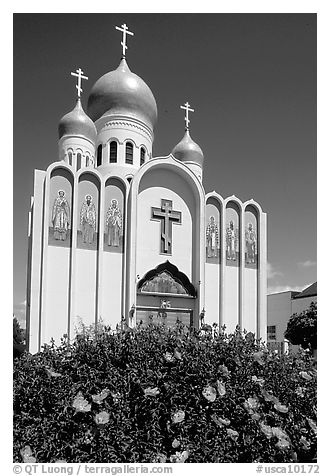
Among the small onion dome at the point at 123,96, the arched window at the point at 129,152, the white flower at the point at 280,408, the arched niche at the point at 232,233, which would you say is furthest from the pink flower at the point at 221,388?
the small onion dome at the point at 123,96

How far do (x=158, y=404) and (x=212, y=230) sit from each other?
15090 millimetres

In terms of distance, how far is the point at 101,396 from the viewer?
12.5 ft

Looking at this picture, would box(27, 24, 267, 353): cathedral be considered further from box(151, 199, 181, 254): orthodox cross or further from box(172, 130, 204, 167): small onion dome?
box(172, 130, 204, 167): small onion dome

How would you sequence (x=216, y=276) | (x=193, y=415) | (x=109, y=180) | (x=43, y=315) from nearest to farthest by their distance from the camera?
(x=193, y=415) → (x=43, y=315) → (x=109, y=180) → (x=216, y=276)

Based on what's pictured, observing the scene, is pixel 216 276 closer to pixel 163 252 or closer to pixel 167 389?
pixel 163 252

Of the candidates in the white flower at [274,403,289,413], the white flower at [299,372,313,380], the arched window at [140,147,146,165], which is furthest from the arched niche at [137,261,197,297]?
the white flower at [274,403,289,413]

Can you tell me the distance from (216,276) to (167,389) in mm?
14864

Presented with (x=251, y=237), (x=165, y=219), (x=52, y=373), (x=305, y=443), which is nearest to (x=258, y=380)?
(x=305, y=443)

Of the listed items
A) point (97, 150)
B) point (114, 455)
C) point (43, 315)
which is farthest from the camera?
point (97, 150)

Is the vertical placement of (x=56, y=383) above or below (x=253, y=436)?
above

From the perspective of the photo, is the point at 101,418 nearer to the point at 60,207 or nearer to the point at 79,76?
the point at 60,207
